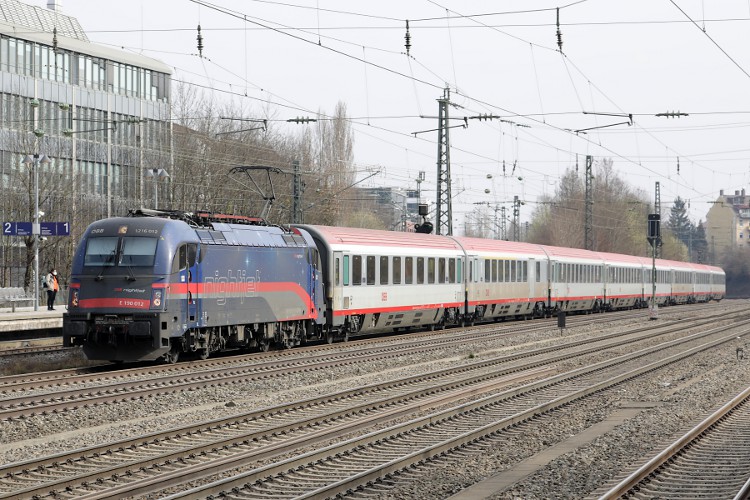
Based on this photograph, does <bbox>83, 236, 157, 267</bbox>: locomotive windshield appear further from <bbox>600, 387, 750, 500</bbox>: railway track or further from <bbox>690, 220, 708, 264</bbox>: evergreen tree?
<bbox>690, 220, 708, 264</bbox>: evergreen tree

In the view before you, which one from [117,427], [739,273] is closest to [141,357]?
[117,427]

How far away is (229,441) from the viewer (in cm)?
1374

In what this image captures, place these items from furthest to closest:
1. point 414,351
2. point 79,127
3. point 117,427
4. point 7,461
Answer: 1. point 79,127
2. point 414,351
3. point 117,427
4. point 7,461

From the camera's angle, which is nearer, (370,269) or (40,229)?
(370,269)

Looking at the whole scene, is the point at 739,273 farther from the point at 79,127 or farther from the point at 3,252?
the point at 3,252

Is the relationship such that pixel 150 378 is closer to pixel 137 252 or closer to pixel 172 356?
pixel 137 252

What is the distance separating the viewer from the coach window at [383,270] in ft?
110

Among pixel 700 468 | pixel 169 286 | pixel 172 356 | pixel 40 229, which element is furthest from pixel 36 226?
pixel 700 468

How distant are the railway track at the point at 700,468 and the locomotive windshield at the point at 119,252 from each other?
11.9 metres

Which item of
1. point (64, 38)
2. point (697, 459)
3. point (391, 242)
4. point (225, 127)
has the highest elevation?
point (64, 38)

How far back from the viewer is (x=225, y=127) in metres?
61.8

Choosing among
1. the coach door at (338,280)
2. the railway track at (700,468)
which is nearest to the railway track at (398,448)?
the railway track at (700,468)

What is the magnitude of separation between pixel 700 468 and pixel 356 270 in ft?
65.5

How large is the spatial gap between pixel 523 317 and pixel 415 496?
40.2m
